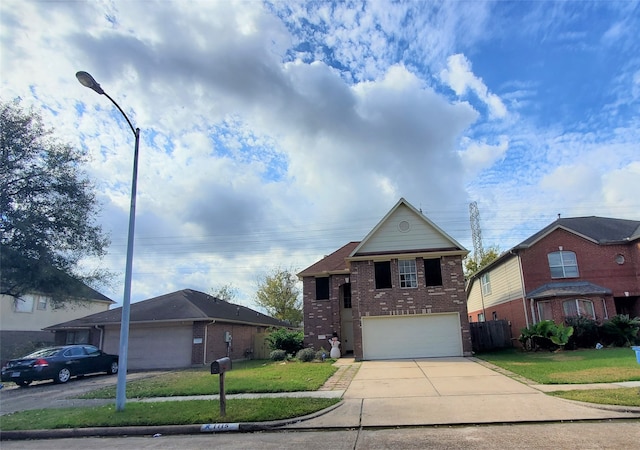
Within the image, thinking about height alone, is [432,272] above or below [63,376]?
above

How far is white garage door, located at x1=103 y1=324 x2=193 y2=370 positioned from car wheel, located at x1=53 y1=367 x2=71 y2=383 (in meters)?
5.23

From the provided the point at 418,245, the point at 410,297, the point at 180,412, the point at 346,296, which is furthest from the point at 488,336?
the point at 180,412

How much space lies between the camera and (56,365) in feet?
55.0

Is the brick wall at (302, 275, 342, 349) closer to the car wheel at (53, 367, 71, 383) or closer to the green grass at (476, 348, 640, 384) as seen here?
the green grass at (476, 348, 640, 384)

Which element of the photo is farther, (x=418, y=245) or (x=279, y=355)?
(x=279, y=355)

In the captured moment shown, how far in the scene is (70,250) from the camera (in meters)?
18.1

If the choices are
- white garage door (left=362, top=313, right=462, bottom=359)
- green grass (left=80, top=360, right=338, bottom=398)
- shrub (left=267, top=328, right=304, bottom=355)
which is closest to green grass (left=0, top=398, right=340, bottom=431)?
green grass (left=80, top=360, right=338, bottom=398)

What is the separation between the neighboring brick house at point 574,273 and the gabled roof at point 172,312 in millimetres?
16088

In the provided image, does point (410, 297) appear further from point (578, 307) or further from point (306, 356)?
point (578, 307)

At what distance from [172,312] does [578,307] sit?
20681mm

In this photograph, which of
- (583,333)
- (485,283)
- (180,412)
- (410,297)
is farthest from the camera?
(485,283)

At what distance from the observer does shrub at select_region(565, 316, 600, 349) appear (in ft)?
64.2

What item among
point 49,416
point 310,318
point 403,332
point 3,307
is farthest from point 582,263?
point 3,307

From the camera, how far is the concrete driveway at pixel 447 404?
761 centimetres
